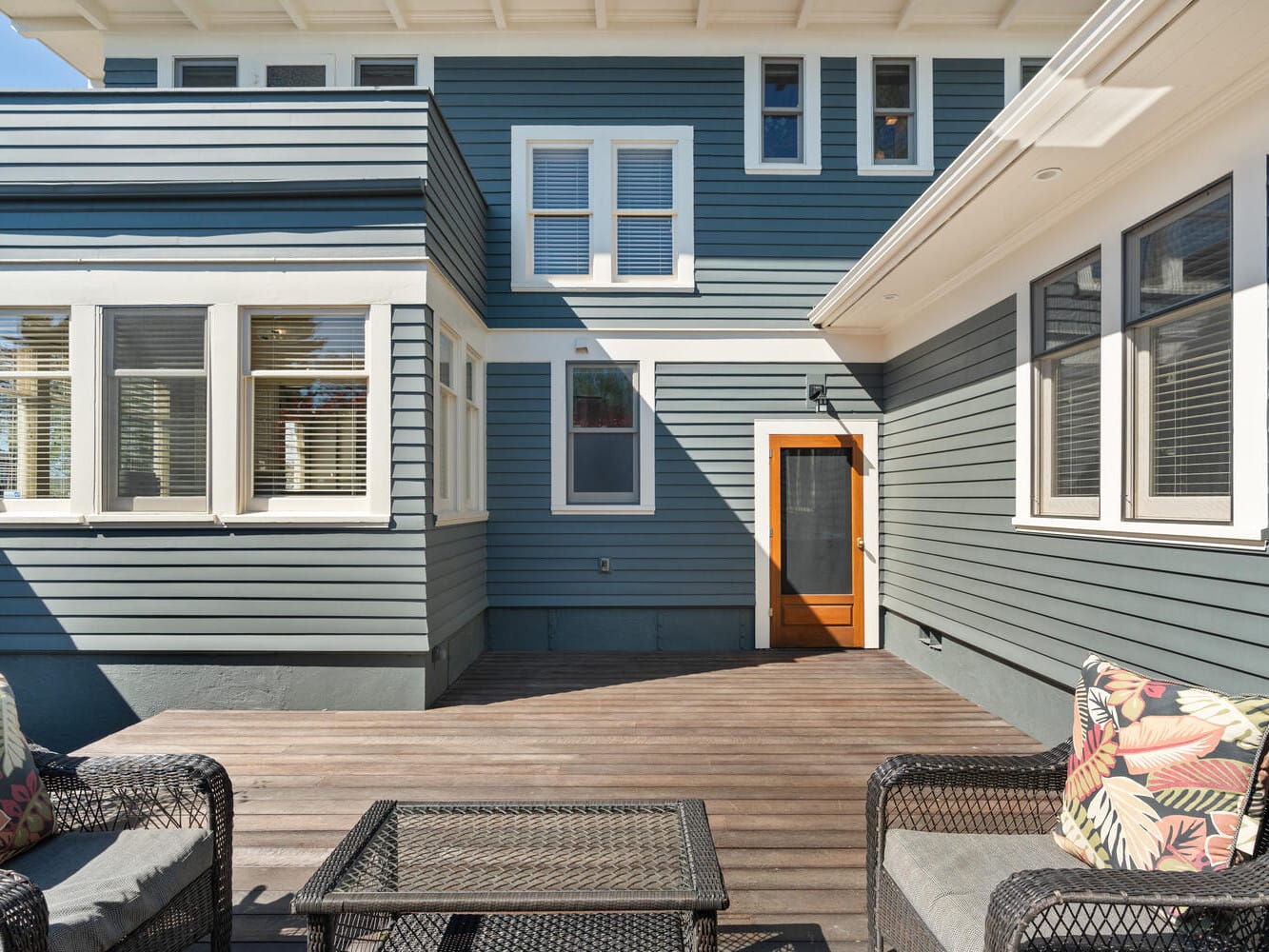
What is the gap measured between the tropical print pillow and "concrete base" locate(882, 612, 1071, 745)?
4218 millimetres

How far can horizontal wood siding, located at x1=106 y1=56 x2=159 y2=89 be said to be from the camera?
21.3ft

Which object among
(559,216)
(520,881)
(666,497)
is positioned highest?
(559,216)

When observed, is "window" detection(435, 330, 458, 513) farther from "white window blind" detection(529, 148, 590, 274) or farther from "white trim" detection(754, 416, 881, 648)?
"white trim" detection(754, 416, 881, 648)

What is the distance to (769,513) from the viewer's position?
6496 mm

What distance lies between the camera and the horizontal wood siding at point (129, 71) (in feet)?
21.3

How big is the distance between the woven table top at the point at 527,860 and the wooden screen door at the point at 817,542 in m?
4.39

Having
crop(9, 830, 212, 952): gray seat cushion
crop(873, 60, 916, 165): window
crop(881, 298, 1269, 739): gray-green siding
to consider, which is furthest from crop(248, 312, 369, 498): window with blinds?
crop(873, 60, 916, 165): window

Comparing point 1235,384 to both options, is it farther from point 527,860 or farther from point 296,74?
point 296,74

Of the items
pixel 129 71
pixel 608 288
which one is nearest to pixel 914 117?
pixel 608 288

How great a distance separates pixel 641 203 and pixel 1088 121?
13.6 ft

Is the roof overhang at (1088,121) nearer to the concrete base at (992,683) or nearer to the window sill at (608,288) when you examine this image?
the window sill at (608,288)

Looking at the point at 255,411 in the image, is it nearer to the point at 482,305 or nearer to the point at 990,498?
the point at 482,305

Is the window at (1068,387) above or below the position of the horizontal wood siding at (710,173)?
below

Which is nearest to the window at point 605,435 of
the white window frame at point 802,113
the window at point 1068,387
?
the white window frame at point 802,113
